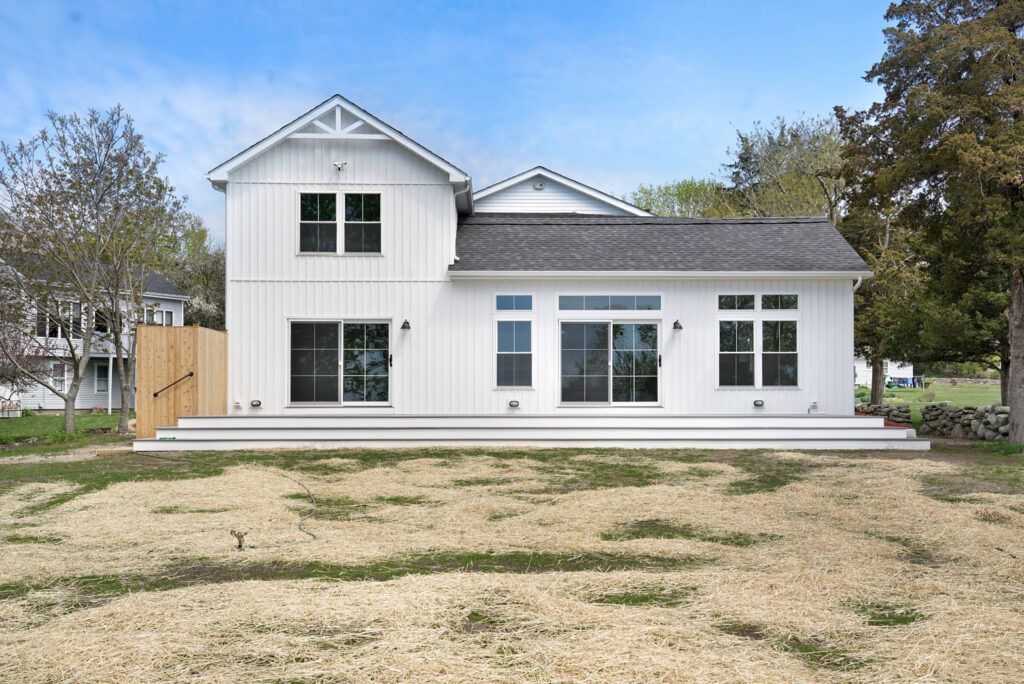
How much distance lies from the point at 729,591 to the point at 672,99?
32.3m

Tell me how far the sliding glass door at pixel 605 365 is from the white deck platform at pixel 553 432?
1170mm

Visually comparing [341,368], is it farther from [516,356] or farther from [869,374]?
[869,374]

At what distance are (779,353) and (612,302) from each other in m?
3.31

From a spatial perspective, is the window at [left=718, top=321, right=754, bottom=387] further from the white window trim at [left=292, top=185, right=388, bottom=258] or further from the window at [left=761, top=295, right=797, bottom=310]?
the white window trim at [left=292, top=185, right=388, bottom=258]

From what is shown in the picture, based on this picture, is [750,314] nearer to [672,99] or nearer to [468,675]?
[468,675]

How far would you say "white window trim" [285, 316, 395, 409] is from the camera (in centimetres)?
1364

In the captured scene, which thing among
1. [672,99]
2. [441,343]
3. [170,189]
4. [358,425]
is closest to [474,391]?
[441,343]

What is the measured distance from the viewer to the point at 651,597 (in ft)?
13.8

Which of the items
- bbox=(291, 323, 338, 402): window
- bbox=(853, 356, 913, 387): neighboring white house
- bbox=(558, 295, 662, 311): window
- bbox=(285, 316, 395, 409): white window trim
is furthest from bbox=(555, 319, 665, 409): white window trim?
bbox=(853, 356, 913, 387): neighboring white house

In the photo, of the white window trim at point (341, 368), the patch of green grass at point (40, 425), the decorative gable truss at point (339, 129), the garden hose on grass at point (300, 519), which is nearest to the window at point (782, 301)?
the white window trim at point (341, 368)

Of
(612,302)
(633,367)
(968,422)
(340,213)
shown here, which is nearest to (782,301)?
(633,367)

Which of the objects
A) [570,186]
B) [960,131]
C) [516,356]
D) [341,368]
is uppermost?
[570,186]

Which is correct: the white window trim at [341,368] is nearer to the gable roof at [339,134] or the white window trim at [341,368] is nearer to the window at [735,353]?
the gable roof at [339,134]

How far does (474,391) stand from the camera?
13.8m
